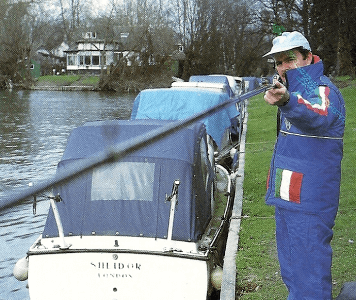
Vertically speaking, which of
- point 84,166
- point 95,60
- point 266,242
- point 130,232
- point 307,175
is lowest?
point 266,242

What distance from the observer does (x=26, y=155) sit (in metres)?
19.7

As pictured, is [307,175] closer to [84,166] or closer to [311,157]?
[311,157]

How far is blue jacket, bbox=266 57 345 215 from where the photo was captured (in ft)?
12.3

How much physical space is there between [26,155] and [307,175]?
56.1 ft

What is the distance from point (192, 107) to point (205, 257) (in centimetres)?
723

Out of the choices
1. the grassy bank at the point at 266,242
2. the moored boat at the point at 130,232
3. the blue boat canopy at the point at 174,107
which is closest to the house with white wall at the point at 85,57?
the blue boat canopy at the point at 174,107

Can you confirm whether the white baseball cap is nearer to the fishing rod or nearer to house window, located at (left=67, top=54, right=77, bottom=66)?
the fishing rod

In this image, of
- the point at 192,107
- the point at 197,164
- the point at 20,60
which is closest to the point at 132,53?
the point at 20,60

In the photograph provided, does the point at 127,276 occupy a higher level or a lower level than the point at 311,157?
lower

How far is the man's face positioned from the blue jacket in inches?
3.4

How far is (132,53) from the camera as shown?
219 feet

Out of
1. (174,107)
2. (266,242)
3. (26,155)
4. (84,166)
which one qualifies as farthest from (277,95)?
(26,155)

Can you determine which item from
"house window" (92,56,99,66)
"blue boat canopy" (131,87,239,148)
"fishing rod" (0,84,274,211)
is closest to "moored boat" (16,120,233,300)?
"fishing rod" (0,84,274,211)

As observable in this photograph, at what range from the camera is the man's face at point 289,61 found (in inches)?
155
